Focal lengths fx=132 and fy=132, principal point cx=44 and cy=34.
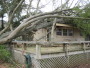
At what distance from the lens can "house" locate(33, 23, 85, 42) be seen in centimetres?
1669

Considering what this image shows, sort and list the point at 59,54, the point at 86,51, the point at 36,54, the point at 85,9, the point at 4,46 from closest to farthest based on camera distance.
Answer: the point at 36,54, the point at 59,54, the point at 86,51, the point at 4,46, the point at 85,9

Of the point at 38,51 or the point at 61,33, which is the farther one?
the point at 61,33

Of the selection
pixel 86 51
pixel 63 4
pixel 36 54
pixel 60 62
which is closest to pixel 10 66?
pixel 36 54

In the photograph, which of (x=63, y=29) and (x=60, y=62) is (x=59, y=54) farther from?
(x=63, y=29)

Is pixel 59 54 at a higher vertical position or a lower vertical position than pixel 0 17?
lower

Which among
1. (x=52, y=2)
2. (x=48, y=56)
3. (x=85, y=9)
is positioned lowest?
(x=48, y=56)

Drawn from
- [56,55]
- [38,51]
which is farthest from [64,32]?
[38,51]

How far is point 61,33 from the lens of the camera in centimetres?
1727

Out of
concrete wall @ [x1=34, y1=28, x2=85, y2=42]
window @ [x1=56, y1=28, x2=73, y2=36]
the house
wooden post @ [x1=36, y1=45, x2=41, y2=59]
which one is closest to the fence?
wooden post @ [x1=36, y1=45, x2=41, y2=59]

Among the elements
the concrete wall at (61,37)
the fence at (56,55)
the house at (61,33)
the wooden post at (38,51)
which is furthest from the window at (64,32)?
the wooden post at (38,51)

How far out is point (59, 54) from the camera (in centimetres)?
755

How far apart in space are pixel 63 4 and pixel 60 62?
5.61 metres

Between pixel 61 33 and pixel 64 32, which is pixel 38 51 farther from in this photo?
pixel 64 32

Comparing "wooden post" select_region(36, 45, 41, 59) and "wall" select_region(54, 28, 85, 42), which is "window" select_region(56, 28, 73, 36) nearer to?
"wall" select_region(54, 28, 85, 42)
